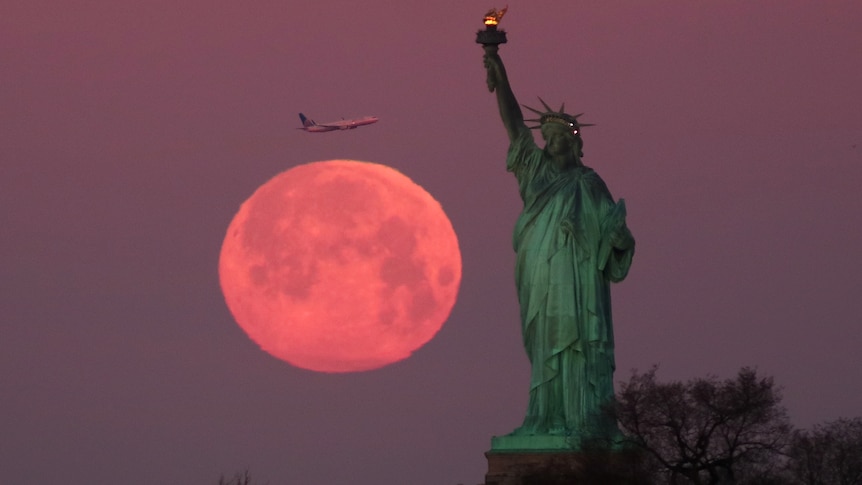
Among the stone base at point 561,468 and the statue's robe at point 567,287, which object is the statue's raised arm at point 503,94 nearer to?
the statue's robe at point 567,287

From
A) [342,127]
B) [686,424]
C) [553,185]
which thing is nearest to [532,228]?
[553,185]

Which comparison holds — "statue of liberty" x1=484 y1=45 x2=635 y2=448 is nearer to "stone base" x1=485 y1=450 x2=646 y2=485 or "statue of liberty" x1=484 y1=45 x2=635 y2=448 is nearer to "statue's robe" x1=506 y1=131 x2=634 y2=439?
"statue's robe" x1=506 y1=131 x2=634 y2=439

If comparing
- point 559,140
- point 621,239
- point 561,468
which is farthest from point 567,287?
point 561,468

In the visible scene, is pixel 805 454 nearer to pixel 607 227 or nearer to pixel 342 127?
pixel 607 227

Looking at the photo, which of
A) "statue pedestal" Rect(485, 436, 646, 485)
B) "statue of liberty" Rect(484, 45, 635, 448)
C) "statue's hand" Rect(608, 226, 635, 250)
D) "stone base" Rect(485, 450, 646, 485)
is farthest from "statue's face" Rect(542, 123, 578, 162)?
"stone base" Rect(485, 450, 646, 485)

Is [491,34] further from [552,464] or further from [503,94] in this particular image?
[552,464]

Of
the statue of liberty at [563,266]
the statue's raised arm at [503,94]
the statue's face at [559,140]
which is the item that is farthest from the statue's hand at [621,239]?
the statue's raised arm at [503,94]
